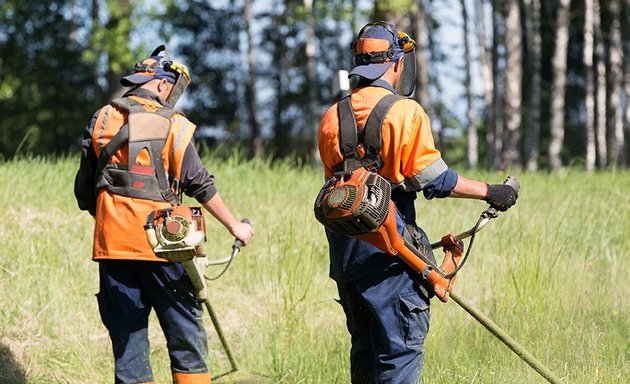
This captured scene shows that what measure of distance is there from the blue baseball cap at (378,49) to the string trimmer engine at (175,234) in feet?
3.54

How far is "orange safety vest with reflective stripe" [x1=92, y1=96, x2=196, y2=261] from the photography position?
4914mm

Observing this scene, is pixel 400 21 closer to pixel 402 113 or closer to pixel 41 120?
pixel 402 113

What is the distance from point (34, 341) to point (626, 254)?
16.3ft

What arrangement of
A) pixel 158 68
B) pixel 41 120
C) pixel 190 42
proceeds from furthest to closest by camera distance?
pixel 190 42 → pixel 41 120 → pixel 158 68

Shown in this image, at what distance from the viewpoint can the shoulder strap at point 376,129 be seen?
4.29 m

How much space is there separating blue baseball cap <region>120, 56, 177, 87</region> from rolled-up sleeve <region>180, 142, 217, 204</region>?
0.45 metres

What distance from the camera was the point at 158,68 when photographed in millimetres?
5234

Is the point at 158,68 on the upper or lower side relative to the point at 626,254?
upper

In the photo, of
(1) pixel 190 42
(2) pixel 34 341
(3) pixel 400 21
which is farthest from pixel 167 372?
(1) pixel 190 42

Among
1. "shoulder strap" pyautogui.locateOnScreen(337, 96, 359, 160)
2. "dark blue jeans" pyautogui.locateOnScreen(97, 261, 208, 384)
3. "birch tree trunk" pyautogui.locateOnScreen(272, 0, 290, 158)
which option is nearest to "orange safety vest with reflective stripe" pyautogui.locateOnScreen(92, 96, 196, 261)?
"dark blue jeans" pyautogui.locateOnScreen(97, 261, 208, 384)

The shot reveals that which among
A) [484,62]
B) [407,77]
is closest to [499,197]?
[407,77]

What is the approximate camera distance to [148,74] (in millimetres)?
5199

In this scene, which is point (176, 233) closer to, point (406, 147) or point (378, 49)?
point (406, 147)

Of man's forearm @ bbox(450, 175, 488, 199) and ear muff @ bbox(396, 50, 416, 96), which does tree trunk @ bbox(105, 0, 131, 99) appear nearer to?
ear muff @ bbox(396, 50, 416, 96)
